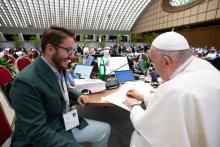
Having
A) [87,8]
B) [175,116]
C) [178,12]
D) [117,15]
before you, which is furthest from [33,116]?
[117,15]

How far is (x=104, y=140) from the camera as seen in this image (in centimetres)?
211

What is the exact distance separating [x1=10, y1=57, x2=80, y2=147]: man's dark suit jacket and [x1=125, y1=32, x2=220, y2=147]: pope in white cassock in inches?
31.0

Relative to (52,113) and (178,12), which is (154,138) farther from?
(178,12)

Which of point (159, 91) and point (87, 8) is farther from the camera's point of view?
point (87, 8)

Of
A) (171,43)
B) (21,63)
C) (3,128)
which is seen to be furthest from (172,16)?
(3,128)

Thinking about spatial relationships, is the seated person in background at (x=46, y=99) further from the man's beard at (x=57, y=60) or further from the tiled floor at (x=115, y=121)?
the tiled floor at (x=115, y=121)

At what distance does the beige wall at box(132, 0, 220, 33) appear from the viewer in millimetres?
22498

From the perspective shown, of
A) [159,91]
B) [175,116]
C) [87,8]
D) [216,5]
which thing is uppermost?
[87,8]

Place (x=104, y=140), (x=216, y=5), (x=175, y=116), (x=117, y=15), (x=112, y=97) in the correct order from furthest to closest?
(x=117, y=15) → (x=216, y=5) → (x=112, y=97) → (x=104, y=140) → (x=175, y=116)

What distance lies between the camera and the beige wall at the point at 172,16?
22.5m

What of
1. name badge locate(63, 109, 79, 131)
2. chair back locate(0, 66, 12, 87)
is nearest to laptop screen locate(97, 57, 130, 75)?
name badge locate(63, 109, 79, 131)

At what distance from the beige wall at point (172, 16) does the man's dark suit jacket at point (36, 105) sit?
79.6 feet

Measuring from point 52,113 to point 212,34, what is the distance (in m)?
24.6

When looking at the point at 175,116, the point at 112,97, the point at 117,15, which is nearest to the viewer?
the point at 175,116
